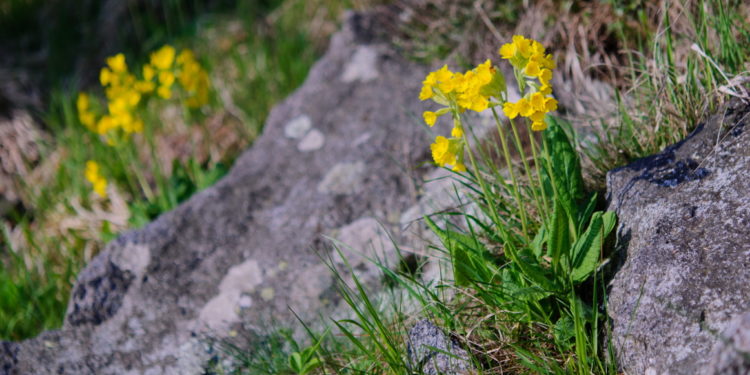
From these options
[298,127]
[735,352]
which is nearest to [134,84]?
[298,127]

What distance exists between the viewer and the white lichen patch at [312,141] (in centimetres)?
297

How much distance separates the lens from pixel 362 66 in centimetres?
321

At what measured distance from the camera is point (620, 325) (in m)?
1.53

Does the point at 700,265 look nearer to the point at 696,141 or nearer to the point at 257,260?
the point at 696,141

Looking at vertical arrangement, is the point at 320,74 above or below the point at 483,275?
above

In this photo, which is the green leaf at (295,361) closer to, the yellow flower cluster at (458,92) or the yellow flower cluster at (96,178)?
the yellow flower cluster at (458,92)

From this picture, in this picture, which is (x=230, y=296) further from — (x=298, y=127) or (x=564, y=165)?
(x=564, y=165)

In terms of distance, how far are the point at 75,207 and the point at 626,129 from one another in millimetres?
3274

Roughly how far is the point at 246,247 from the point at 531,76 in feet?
5.23

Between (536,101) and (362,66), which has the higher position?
(536,101)

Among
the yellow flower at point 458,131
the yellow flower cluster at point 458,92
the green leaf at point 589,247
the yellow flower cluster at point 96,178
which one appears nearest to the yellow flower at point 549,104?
the yellow flower cluster at point 458,92

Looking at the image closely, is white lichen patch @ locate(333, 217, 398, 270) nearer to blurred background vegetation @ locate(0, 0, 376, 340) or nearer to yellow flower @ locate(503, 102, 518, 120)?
yellow flower @ locate(503, 102, 518, 120)

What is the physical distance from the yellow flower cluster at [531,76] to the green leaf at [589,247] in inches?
14.9

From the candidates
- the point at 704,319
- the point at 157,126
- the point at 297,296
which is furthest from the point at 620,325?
the point at 157,126
